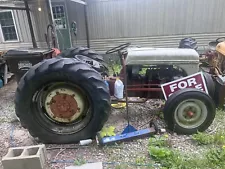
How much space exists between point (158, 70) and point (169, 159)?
1278mm

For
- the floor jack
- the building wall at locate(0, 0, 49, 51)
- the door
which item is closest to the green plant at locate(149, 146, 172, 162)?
the floor jack

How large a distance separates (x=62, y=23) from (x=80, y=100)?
548 cm

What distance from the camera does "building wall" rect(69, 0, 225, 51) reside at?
6363mm

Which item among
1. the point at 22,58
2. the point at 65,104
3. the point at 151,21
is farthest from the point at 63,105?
the point at 151,21

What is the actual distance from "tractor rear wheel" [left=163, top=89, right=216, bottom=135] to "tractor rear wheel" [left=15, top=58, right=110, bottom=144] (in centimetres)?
81

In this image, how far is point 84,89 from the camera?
2314 mm

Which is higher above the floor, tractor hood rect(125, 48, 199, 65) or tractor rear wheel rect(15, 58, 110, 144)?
tractor hood rect(125, 48, 199, 65)

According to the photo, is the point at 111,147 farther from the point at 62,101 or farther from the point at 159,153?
the point at 62,101

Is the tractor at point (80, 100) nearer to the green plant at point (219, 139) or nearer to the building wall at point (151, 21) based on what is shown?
the green plant at point (219, 139)

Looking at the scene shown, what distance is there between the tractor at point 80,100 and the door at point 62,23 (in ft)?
16.3

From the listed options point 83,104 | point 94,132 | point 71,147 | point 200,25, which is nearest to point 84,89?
A: point 83,104

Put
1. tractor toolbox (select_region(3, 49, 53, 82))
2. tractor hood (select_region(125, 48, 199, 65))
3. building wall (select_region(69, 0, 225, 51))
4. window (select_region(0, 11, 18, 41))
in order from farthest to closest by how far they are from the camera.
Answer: window (select_region(0, 11, 18, 41)) < building wall (select_region(69, 0, 225, 51)) < tractor toolbox (select_region(3, 49, 53, 82)) < tractor hood (select_region(125, 48, 199, 65))

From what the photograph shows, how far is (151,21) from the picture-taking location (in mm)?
6691

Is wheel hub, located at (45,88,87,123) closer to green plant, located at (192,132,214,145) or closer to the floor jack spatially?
the floor jack
